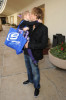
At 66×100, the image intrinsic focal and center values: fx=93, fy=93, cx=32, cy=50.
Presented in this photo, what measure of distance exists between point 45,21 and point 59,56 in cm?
342

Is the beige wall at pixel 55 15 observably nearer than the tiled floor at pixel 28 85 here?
No

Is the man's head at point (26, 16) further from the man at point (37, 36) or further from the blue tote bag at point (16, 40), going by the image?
the blue tote bag at point (16, 40)

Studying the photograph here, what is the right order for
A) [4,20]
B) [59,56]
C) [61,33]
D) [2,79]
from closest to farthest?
[2,79], [59,56], [61,33], [4,20]

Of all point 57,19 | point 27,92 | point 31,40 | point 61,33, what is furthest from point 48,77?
point 57,19

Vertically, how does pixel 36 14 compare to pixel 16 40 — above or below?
above

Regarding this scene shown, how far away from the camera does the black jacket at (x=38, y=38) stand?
4.34ft

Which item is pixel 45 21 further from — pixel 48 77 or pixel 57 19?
pixel 48 77

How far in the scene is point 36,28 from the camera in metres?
1.32

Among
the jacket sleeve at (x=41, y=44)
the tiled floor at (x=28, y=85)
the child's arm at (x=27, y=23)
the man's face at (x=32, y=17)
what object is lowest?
the tiled floor at (x=28, y=85)

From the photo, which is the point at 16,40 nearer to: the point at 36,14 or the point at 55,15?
the point at 36,14

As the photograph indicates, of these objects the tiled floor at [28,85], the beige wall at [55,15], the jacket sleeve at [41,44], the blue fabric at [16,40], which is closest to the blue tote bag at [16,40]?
the blue fabric at [16,40]

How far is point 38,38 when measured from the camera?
137cm

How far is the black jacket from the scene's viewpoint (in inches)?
52.1

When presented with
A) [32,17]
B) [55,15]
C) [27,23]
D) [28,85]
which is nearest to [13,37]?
[27,23]
